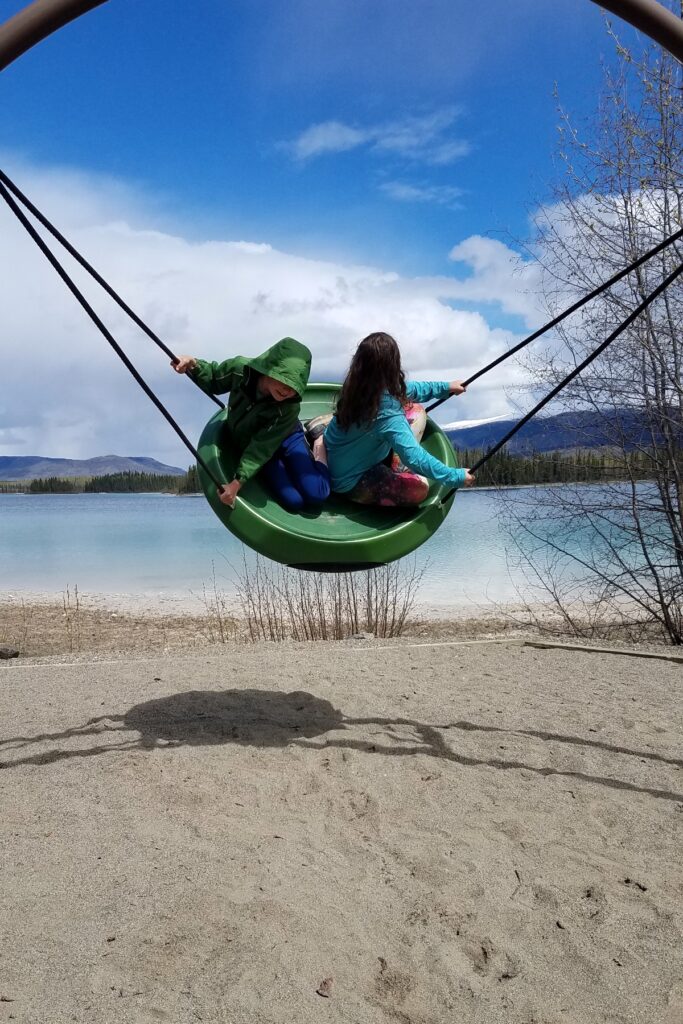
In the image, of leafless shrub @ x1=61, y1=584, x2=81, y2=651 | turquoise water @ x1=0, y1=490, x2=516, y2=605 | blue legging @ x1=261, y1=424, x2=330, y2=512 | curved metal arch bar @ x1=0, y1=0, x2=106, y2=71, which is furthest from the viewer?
turquoise water @ x1=0, y1=490, x2=516, y2=605

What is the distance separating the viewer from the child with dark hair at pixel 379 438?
118 inches

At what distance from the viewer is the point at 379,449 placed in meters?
3.09

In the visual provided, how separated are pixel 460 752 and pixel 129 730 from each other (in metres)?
1.52

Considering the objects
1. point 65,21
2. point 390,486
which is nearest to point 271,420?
point 390,486

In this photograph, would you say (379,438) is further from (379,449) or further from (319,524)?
(319,524)

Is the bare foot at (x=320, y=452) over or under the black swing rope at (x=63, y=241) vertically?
under

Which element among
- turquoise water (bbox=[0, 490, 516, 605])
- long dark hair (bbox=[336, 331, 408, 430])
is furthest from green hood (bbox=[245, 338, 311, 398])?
turquoise water (bbox=[0, 490, 516, 605])

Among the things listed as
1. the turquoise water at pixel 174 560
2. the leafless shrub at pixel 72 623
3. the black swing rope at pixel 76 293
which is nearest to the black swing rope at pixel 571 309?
the black swing rope at pixel 76 293

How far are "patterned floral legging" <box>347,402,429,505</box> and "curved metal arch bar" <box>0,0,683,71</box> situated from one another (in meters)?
1.66

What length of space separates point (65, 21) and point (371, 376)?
1484mm

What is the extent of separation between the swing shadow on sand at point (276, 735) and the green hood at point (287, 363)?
5.37ft

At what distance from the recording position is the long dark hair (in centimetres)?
299

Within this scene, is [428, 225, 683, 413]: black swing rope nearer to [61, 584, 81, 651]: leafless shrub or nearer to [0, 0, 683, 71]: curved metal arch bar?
[0, 0, 683, 71]: curved metal arch bar

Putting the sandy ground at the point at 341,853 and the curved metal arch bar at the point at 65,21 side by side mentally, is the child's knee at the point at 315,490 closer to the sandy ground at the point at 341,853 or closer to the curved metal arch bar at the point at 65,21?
the sandy ground at the point at 341,853
